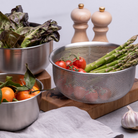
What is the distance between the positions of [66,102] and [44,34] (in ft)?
1.06

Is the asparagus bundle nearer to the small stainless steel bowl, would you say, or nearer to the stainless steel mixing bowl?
the stainless steel mixing bowl

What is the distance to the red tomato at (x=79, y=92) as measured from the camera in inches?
36.7

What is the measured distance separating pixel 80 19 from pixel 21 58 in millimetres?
449

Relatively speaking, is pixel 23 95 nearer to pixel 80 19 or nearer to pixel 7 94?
pixel 7 94

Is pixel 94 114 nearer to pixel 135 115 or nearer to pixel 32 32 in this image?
pixel 135 115

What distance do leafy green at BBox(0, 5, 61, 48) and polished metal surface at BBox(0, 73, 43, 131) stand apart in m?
0.31

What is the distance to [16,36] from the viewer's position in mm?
1044

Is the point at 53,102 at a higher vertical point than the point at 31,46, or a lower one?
lower

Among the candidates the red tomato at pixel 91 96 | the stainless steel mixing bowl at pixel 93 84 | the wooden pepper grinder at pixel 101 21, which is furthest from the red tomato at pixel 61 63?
the wooden pepper grinder at pixel 101 21

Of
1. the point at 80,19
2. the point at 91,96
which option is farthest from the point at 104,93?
the point at 80,19

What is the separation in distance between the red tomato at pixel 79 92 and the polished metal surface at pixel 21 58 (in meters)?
0.26

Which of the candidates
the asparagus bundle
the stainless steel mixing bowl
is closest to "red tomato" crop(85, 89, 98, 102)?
the stainless steel mixing bowl

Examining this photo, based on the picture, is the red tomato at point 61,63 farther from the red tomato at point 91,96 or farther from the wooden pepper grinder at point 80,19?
the wooden pepper grinder at point 80,19

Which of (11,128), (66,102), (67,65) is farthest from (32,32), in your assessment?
(11,128)
